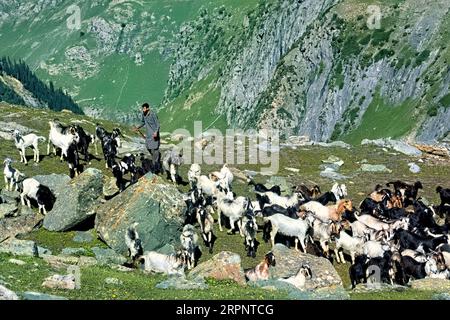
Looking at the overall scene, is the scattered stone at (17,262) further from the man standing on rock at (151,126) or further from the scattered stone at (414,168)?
the scattered stone at (414,168)

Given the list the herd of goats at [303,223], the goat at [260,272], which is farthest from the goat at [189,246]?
the goat at [260,272]

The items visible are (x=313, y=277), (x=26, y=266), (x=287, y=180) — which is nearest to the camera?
(x=26, y=266)

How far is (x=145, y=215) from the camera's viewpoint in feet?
109

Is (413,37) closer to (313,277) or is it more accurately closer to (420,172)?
(420,172)

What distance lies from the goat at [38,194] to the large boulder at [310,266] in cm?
1277

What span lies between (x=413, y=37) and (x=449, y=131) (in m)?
56.0

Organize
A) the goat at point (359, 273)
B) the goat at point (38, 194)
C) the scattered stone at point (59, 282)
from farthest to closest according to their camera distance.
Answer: the goat at point (38, 194) < the goat at point (359, 273) < the scattered stone at point (59, 282)

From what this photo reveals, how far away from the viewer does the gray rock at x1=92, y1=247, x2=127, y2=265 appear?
1138 inches

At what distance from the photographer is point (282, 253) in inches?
1183

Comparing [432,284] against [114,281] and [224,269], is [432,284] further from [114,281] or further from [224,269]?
[114,281]

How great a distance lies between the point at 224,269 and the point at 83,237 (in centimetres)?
952

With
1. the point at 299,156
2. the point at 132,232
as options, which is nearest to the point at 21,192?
the point at 132,232

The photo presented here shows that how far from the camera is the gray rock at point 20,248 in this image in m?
27.6

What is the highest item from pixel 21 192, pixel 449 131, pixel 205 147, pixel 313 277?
pixel 449 131
